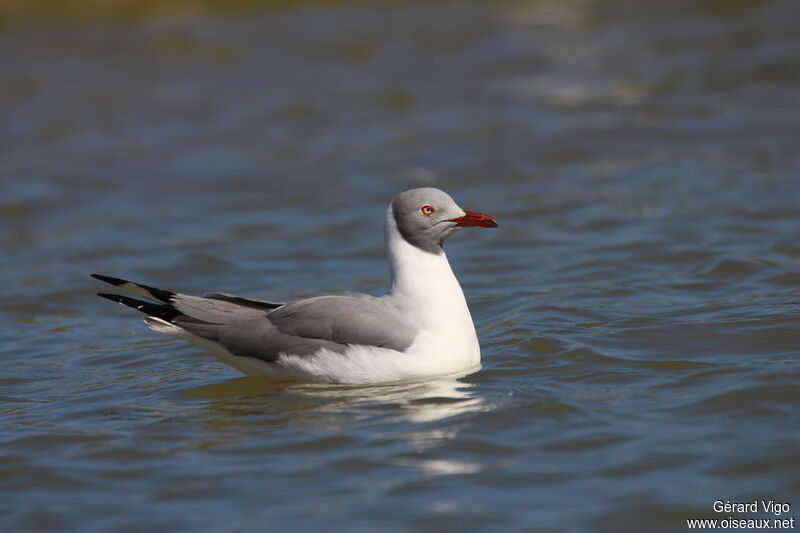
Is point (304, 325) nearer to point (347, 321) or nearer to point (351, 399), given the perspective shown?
point (347, 321)

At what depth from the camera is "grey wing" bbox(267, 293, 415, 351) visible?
695 centimetres

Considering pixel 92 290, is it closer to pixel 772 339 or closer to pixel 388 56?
pixel 772 339

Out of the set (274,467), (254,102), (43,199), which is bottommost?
(274,467)

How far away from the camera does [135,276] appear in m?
10.9

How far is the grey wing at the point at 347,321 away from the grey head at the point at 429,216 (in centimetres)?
47

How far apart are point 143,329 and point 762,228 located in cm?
545

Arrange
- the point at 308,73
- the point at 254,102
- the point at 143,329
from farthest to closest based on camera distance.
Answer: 1. the point at 308,73
2. the point at 254,102
3. the point at 143,329

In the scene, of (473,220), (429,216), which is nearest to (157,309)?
(429,216)

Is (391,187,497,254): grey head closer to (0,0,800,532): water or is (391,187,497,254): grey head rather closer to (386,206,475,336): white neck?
(386,206,475,336): white neck

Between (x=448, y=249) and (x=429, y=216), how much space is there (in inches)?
174

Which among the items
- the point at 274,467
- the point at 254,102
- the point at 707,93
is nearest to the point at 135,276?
the point at 274,467

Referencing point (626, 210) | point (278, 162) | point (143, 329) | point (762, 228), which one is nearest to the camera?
point (143, 329)

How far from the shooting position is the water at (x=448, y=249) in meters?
5.64

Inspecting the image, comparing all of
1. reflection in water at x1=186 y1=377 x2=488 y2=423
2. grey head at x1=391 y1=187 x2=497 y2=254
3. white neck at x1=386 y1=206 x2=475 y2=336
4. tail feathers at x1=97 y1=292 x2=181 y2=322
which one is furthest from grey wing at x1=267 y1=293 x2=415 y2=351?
tail feathers at x1=97 y1=292 x2=181 y2=322
